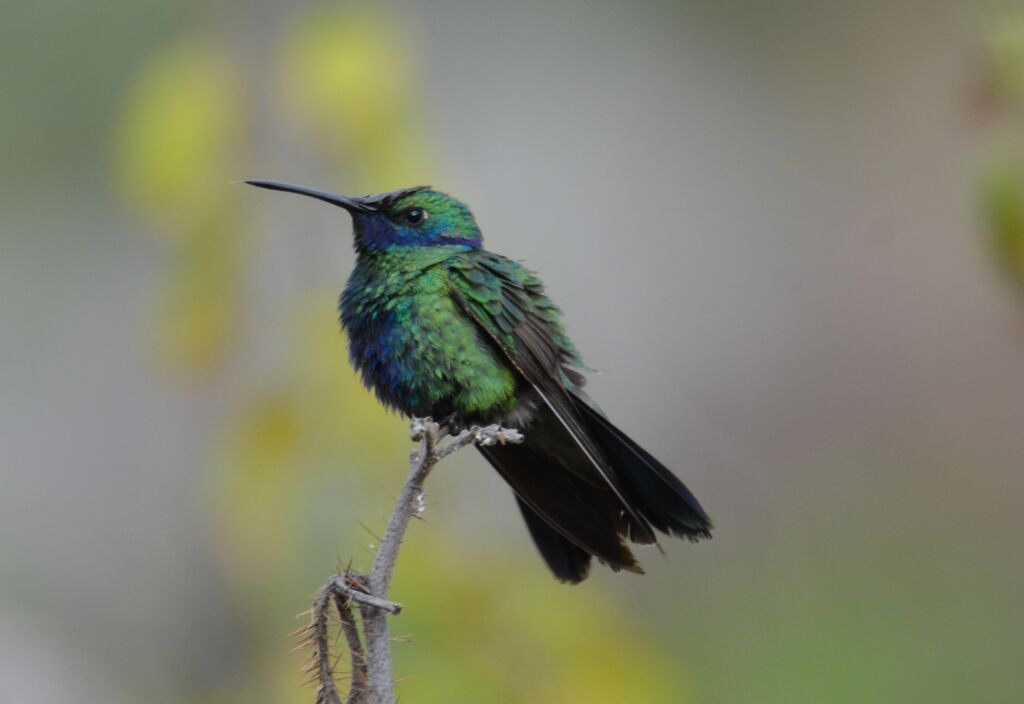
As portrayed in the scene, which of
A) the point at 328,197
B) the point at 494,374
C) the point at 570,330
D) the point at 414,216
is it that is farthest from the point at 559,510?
the point at 570,330

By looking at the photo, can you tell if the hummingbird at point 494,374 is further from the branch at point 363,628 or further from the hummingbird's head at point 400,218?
the branch at point 363,628

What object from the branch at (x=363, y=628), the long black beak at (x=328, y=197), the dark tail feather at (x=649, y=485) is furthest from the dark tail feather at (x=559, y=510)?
the branch at (x=363, y=628)

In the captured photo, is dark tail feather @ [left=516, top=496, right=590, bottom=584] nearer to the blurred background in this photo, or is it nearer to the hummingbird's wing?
the hummingbird's wing

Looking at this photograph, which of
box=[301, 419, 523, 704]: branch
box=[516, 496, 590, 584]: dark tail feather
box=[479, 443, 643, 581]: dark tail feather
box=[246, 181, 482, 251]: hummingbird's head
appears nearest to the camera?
box=[301, 419, 523, 704]: branch

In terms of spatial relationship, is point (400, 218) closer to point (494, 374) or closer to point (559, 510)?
point (494, 374)

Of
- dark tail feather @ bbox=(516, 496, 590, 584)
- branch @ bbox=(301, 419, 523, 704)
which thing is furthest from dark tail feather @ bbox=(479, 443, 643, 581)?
branch @ bbox=(301, 419, 523, 704)

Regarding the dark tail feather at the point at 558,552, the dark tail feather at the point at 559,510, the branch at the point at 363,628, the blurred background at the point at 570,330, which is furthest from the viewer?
the blurred background at the point at 570,330

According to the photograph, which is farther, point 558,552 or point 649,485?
point 558,552
